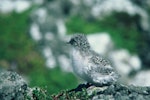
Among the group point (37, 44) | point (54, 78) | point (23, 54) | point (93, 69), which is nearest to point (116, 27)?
point (37, 44)

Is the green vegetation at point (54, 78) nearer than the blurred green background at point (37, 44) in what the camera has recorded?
Yes

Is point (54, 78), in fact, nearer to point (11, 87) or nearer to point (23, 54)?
point (23, 54)

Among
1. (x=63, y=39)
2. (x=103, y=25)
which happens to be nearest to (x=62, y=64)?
(x=63, y=39)

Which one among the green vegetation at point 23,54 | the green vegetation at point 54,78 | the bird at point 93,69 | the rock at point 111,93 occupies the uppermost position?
the green vegetation at point 23,54

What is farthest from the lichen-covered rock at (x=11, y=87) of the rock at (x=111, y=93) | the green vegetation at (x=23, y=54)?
the green vegetation at (x=23, y=54)

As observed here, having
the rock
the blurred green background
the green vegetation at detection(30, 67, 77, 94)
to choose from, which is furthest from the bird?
the blurred green background

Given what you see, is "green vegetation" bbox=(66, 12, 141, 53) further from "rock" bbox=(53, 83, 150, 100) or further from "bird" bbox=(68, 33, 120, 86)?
"rock" bbox=(53, 83, 150, 100)

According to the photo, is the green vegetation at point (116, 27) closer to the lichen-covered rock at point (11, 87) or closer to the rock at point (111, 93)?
the rock at point (111, 93)
